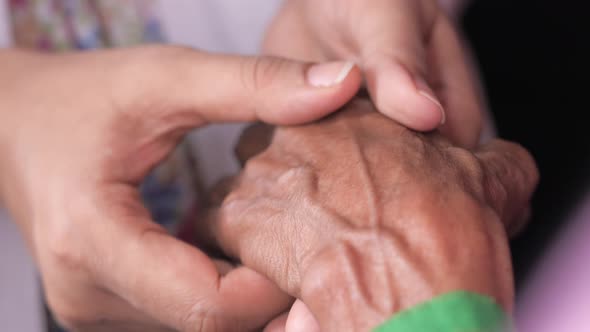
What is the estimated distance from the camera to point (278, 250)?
643 mm

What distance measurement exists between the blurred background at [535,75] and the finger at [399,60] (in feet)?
1.33

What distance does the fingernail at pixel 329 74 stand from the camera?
716mm

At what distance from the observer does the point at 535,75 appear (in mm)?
1640

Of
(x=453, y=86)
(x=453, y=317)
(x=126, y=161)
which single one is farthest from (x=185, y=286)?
(x=453, y=86)

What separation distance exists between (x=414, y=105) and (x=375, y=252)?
8.0 inches

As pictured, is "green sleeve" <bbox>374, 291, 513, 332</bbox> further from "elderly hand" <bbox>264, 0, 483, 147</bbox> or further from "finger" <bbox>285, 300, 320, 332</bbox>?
"elderly hand" <bbox>264, 0, 483, 147</bbox>

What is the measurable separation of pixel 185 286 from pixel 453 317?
327 millimetres

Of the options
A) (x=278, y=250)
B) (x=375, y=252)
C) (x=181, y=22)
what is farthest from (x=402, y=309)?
(x=181, y=22)

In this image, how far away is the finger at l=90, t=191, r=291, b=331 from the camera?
2.28ft

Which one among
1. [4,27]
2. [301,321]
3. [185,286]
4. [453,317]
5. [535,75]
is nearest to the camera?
[453,317]

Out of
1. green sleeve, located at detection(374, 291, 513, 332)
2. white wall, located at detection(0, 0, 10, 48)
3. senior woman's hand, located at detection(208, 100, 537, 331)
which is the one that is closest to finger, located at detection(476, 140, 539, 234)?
senior woman's hand, located at detection(208, 100, 537, 331)

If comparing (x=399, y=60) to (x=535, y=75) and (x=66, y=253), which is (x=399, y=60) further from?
(x=535, y=75)

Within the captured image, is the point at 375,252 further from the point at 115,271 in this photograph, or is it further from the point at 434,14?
the point at 434,14

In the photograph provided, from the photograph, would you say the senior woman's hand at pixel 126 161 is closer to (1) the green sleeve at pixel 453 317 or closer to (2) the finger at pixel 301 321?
(2) the finger at pixel 301 321
